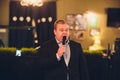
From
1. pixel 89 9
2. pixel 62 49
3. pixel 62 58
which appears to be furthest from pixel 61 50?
pixel 89 9

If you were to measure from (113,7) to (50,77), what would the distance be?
9.27 metres

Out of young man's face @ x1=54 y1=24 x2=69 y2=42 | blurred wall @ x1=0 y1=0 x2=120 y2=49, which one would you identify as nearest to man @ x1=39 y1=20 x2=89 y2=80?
young man's face @ x1=54 y1=24 x2=69 y2=42

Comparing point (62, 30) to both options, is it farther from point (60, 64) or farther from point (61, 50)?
point (60, 64)

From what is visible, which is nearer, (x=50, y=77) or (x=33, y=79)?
(x=50, y=77)

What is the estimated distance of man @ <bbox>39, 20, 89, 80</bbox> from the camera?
10.8 feet

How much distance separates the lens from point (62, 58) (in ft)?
11.0

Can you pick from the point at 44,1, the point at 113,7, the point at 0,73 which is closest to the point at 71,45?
the point at 0,73

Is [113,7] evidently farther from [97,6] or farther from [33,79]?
[33,79]

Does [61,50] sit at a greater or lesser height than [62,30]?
lesser

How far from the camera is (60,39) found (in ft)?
11.0

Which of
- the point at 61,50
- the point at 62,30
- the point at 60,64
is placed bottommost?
the point at 60,64

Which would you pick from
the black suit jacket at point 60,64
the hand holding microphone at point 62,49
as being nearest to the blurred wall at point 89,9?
the black suit jacket at point 60,64

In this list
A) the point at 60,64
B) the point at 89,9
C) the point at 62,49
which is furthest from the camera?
the point at 89,9

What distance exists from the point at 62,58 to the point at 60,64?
6 centimetres
